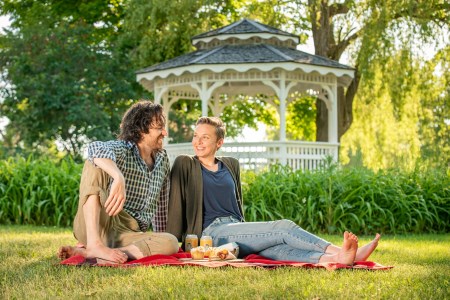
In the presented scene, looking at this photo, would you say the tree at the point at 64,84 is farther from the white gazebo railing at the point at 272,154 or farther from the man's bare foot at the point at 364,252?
the man's bare foot at the point at 364,252

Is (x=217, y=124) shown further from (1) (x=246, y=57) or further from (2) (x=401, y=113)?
(2) (x=401, y=113)

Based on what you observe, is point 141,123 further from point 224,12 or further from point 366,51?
point 224,12

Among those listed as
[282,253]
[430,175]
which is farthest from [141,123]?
[430,175]

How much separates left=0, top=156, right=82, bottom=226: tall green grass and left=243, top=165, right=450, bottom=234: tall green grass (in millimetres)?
2446

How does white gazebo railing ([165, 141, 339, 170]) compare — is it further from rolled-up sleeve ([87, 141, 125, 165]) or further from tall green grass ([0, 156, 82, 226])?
rolled-up sleeve ([87, 141, 125, 165])

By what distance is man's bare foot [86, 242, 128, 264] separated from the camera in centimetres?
533

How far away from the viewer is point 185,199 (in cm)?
605

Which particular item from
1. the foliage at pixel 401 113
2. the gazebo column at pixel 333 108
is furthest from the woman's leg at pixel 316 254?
the gazebo column at pixel 333 108

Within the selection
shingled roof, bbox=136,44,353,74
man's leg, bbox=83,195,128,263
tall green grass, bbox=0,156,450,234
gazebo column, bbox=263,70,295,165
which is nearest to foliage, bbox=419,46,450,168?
shingled roof, bbox=136,44,353,74

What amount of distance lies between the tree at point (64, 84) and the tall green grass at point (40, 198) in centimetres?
839

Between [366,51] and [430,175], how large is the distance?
22.8 ft

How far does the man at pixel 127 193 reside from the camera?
536cm

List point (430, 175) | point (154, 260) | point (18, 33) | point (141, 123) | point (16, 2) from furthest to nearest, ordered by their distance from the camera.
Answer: point (16, 2)
point (18, 33)
point (430, 175)
point (141, 123)
point (154, 260)

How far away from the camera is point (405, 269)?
218 inches
